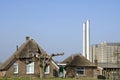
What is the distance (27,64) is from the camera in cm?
5331

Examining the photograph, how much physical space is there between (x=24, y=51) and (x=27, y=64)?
2.19m

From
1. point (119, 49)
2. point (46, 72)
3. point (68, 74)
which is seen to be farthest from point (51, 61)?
point (119, 49)

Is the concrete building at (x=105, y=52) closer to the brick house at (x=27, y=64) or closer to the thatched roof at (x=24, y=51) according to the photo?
the brick house at (x=27, y=64)

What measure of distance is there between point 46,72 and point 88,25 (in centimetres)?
2566

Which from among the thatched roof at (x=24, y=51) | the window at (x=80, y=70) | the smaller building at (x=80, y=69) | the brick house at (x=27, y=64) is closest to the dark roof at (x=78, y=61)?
the smaller building at (x=80, y=69)

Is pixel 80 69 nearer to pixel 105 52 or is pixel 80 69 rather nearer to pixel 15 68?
pixel 15 68

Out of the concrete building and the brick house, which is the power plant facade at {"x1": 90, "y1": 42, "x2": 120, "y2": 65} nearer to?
the concrete building

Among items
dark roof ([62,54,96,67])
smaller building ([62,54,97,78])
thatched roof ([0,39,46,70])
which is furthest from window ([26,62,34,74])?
dark roof ([62,54,96,67])

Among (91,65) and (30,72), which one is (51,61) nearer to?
(30,72)

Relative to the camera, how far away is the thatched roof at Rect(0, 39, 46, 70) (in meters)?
51.6

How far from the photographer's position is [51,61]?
5456 cm

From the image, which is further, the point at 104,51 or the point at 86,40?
the point at 104,51

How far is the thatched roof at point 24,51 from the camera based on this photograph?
51609 millimetres

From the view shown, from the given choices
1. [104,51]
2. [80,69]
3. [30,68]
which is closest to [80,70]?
[80,69]
